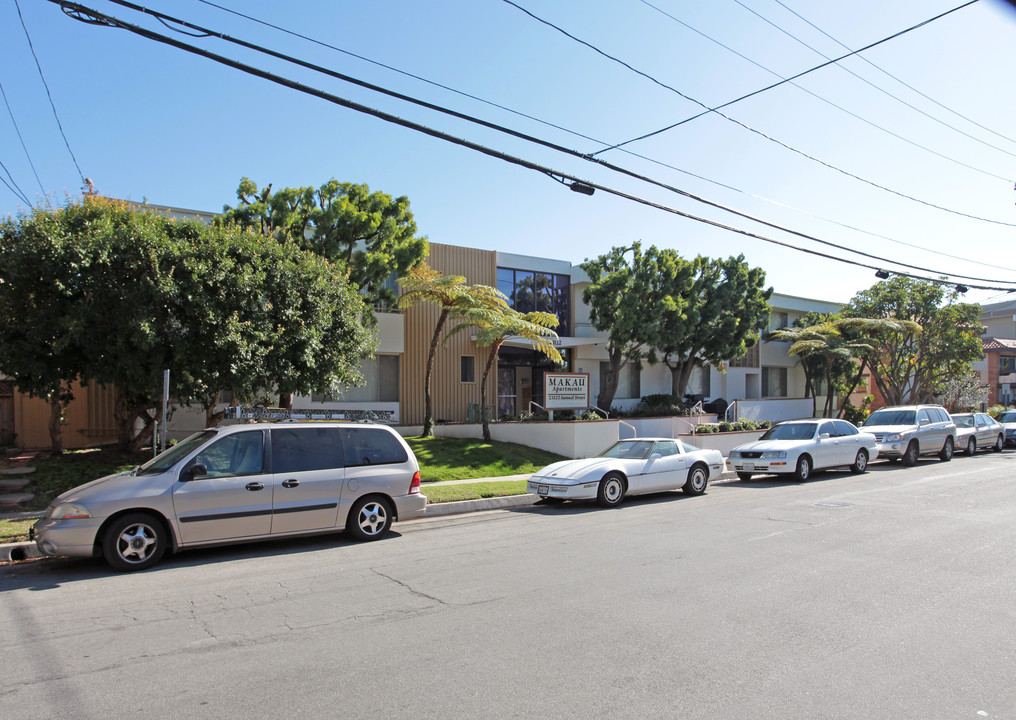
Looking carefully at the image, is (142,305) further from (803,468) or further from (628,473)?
(803,468)

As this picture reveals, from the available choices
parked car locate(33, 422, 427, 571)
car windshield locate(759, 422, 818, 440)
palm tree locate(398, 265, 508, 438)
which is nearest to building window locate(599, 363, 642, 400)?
palm tree locate(398, 265, 508, 438)

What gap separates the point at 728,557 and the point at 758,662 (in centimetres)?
324

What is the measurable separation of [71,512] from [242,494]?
5.86 ft

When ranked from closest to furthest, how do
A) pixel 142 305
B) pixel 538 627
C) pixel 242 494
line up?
pixel 538 627
pixel 242 494
pixel 142 305

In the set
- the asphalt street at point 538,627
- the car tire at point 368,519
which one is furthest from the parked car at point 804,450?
the car tire at point 368,519

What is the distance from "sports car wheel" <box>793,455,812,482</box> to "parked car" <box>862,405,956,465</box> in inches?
178

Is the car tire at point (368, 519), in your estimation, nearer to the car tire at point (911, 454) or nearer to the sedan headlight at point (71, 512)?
the sedan headlight at point (71, 512)

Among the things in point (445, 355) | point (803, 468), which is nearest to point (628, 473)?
point (803, 468)

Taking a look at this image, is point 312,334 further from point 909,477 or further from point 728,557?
point 909,477

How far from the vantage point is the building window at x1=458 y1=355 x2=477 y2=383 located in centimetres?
2244

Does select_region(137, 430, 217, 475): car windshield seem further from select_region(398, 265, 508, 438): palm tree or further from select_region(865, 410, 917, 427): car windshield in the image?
select_region(865, 410, 917, 427): car windshield

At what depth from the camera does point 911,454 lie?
62.0 feet

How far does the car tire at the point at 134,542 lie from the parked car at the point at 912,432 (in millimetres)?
18419

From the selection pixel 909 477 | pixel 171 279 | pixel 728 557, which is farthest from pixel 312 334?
pixel 909 477
